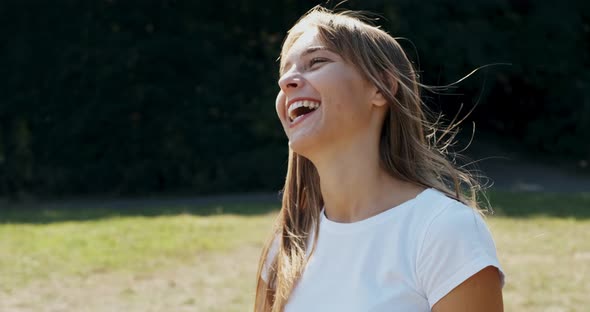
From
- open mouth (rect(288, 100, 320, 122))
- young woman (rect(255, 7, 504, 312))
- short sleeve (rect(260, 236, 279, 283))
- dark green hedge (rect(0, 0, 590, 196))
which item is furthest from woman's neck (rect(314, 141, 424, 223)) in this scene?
dark green hedge (rect(0, 0, 590, 196))

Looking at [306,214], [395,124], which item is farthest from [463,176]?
[306,214]

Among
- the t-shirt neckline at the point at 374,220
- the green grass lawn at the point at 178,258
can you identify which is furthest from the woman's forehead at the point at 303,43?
the green grass lawn at the point at 178,258

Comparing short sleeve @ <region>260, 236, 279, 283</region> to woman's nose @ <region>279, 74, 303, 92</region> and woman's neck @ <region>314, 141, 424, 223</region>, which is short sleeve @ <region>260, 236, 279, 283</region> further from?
woman's nose @ <region>279, 74, 303, 92</region>

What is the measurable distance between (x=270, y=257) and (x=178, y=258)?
5.90 m

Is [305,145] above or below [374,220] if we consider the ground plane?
above

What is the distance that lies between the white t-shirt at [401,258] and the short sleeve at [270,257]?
27 centimetres

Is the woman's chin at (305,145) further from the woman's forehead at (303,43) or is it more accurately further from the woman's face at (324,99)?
the woman's forehead at (303,43)

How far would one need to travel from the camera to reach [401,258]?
174 centimetres

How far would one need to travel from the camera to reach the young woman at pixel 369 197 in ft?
5.61

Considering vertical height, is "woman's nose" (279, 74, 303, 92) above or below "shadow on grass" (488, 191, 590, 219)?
above

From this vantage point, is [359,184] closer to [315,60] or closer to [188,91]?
[315,60]

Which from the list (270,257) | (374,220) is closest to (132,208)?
(270,257)

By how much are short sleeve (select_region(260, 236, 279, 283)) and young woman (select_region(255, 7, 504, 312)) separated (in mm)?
61

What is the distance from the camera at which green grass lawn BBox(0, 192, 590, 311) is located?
6.42 metres
